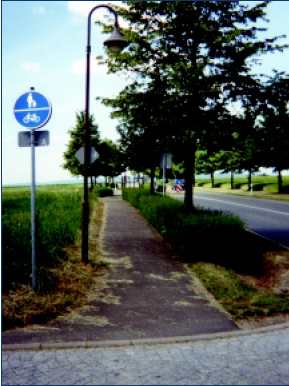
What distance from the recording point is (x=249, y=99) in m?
13.7

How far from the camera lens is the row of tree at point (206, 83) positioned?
42.9 ft

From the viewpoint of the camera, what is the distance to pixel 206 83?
12.6 meters

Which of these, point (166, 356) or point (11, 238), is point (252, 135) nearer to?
point (11, 238)

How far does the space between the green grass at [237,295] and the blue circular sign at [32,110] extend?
162 inches

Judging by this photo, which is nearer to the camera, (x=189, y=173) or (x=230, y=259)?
(x=230, y=259)

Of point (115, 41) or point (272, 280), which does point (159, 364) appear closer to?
point (272, 280)

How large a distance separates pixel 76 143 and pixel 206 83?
3768 cm

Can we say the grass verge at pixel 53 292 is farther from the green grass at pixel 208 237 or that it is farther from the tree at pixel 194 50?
the tree at pixel 194 50

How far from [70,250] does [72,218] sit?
3.39 m

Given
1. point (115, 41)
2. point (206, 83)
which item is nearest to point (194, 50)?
point (206, 83)

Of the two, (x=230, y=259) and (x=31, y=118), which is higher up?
(x=31, y=118)

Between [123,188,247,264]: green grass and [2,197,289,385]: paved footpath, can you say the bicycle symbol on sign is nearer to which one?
[2,197,289,385]: paved footpath

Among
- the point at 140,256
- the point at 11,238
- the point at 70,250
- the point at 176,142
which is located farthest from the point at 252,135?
the point at 11,238

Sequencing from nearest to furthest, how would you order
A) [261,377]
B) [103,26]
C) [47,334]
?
1. [261,377]
2. [47,334]
3. [103,26]
